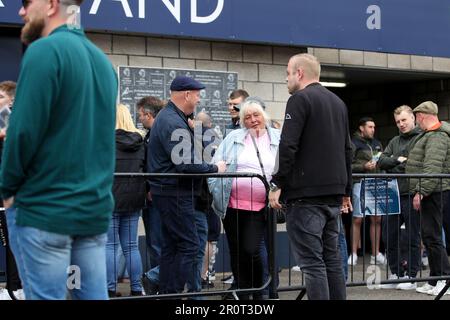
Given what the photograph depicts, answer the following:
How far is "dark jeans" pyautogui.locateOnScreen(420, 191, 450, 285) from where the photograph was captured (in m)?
8.68

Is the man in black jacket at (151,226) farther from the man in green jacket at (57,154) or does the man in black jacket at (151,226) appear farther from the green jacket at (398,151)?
the man in green jacket at (57,154)

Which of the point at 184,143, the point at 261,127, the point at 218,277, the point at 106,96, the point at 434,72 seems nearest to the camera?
the point at 106,96

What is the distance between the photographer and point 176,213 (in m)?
7.07

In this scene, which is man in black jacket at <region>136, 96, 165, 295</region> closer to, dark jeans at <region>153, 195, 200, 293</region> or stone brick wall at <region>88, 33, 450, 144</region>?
dark jeans at <region>153, 195, 200, 293</region>

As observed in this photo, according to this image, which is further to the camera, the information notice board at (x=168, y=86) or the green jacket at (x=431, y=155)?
the information notice board at (x=168, y=86)

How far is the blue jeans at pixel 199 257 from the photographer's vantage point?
720cm

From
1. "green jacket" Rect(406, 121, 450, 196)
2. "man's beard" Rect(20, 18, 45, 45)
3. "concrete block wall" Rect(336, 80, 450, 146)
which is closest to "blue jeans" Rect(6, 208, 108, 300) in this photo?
"man's beard" Rect(20, 18, 45, 45)

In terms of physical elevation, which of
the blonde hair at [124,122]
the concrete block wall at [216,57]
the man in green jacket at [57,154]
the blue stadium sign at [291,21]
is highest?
the blue stadium sign at [291,21]

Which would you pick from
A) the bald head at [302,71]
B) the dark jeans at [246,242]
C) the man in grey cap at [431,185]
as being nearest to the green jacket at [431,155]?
the man in grey cap at [431,185]

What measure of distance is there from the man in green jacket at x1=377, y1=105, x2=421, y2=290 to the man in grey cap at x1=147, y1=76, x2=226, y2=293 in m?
2.16

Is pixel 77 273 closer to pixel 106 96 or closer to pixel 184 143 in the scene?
pixel 106 96

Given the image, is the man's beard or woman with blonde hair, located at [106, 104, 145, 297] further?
woman with blonde hair, located at [106, 104, 145, 297]
